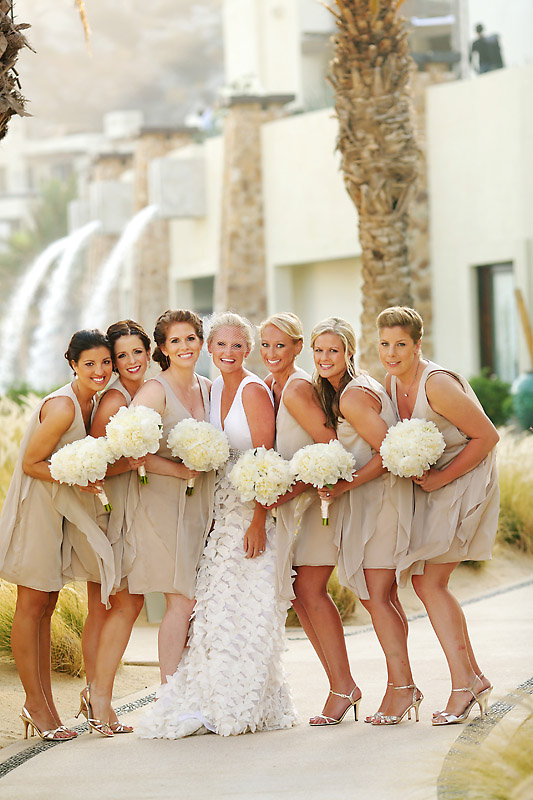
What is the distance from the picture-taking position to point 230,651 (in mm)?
6180

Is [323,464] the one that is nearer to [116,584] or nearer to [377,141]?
[116,584]

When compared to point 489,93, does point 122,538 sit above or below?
below

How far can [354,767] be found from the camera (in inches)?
215

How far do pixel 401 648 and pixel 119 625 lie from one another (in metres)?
1.42

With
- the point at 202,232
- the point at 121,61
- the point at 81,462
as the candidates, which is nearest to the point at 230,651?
the point at 81,462

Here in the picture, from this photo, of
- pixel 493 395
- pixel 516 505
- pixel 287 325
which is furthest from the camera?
pixel 493 395

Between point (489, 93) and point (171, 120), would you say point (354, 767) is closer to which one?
point (489, 93)

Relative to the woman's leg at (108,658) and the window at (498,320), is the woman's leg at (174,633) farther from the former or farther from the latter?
the window at (498,320)

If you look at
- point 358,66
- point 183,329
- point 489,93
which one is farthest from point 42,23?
point 183,329

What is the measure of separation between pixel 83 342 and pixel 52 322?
36768 mm

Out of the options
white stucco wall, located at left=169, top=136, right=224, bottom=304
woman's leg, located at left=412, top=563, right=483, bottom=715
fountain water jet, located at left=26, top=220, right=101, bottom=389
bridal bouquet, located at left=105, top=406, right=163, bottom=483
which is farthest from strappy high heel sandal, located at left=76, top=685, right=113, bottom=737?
fountain water jet, located at left=26, top=220, right=101, bottom=389

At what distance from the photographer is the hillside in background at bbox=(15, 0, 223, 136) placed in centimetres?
8125

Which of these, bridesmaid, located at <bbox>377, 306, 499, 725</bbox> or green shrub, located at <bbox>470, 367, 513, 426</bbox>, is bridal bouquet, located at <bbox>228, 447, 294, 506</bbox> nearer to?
bridesmaid, located at <bbox>377, 306, 499, 725</bbox>

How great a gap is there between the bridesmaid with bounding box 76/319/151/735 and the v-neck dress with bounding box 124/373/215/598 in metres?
0.06
